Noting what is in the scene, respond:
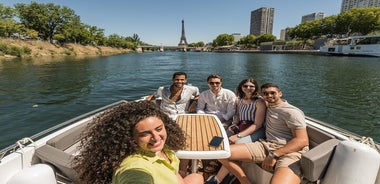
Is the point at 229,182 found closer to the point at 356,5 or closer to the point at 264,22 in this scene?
the point at 356,5

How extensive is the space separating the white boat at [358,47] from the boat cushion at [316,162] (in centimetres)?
5196

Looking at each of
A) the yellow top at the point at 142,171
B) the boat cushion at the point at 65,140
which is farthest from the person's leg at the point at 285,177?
the boat cushion at the point at 65,140

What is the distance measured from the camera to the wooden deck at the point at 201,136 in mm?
2172

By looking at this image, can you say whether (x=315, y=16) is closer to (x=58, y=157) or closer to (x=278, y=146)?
(x=278, y=146)

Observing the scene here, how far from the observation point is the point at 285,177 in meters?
2.11

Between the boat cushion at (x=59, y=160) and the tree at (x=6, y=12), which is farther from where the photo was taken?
the tree at (x=6, y=12)

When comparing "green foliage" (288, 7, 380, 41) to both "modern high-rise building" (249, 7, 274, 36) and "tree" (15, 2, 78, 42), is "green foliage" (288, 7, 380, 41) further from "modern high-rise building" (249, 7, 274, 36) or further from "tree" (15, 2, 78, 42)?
"modern high-rise building" (249, 7, 274, 36)

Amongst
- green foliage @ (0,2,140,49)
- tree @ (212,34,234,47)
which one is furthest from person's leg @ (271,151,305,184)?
tree @ (212,34,234,47)

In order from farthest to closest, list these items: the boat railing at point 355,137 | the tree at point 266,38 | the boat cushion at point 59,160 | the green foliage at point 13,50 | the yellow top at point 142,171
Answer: the tree at point 266,38 < the green foliage at point 13,50 < the boat railing at point 355,137 < the boat cushion at point 59,160 < the yellow top at point 142,171

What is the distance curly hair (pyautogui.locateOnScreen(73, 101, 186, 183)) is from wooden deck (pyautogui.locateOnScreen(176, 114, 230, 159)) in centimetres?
85

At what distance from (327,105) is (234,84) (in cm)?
688

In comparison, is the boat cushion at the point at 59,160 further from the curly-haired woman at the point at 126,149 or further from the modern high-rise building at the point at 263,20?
the modern high-rise building at the point at 263,20

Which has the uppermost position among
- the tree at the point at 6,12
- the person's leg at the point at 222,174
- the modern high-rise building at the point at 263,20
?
the modern high-rise building at the point at 263,20

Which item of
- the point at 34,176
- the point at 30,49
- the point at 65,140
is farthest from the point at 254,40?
the point at 34,176
